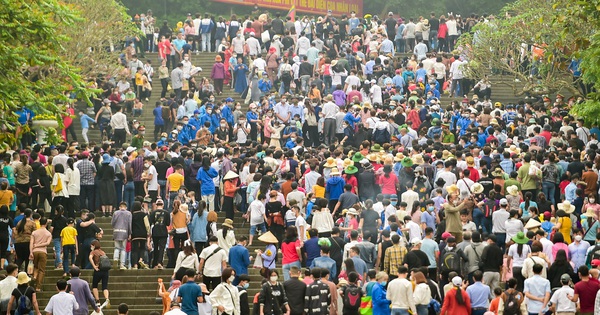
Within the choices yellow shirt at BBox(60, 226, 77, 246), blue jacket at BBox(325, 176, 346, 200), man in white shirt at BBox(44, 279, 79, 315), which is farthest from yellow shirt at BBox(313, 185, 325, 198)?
man in white shirt at BBox(44, 279, 79, 315)

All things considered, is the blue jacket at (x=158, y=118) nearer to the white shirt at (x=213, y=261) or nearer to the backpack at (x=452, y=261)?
the white shirt at (x=213, y=261)

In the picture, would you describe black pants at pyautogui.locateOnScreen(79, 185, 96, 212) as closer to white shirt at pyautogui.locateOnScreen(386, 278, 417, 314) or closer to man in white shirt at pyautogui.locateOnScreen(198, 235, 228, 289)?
man in white shirt at pyautogui.locateOnScreen(198, 235, 228, 289)

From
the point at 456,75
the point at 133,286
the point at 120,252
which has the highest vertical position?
the point at 456,75

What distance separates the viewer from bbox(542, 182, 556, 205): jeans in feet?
89.9

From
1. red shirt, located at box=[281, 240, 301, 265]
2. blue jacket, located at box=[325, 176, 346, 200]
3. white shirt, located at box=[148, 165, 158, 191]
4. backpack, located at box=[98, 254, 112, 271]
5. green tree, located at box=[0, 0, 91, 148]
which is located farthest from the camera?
white shirt, located at box=[148, 165, 158, 191]

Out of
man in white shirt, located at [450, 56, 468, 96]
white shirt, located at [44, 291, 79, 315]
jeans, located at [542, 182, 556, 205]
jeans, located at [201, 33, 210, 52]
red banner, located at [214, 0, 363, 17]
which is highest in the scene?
red banner, located at [214, 0, 363, 17]

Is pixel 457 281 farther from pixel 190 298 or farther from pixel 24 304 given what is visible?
pixel 24 304

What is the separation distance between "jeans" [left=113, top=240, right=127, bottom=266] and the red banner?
28.6 metres

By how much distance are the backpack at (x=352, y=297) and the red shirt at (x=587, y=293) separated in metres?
3.73

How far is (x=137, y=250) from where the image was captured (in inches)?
1008

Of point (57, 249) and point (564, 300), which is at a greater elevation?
point (564, 300)

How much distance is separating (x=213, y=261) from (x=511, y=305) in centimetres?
578

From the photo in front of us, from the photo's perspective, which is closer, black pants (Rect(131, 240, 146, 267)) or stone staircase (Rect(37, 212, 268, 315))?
stone staircase (Rect(37, 212, 268, 315))

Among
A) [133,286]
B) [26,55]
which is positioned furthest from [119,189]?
[26,55]
